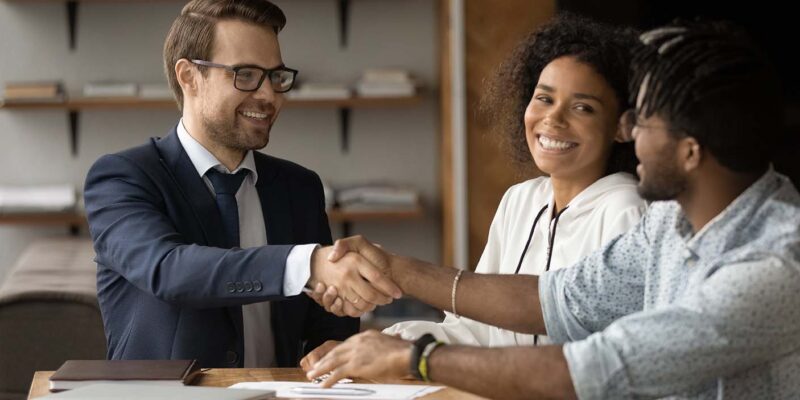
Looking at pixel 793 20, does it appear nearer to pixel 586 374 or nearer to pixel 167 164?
pixel 167 164

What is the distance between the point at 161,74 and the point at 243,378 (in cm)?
319

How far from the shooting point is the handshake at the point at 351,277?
2.39 metres

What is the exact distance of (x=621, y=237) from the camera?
2064 millimetres

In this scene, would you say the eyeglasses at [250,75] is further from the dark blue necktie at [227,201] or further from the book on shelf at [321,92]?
the book on shelf at [321,92]

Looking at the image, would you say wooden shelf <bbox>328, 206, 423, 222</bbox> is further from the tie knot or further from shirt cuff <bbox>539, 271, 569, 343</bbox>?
shirt cuff <bbox>539, 271, 569, 343</bbox>

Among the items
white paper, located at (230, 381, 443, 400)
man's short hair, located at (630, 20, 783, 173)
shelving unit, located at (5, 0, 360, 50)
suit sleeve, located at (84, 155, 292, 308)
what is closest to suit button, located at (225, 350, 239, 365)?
suit sleeve, located at (84, 155, 292, 308)

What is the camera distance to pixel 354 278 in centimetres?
242

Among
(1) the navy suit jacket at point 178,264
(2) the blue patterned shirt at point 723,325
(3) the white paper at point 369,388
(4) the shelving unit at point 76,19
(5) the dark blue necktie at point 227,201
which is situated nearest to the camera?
(2) the blue patterned shirt at point 723,325

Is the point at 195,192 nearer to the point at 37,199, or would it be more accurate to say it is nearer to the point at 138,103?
the point at 138,103

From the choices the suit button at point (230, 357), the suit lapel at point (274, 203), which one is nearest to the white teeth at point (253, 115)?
the suit lapel at point (274, 203)

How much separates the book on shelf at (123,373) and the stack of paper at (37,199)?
297 centimetres

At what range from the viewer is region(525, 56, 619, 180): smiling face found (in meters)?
2.48

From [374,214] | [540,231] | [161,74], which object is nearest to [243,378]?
[540,231]

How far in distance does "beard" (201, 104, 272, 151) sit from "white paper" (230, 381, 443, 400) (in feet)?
2.27
